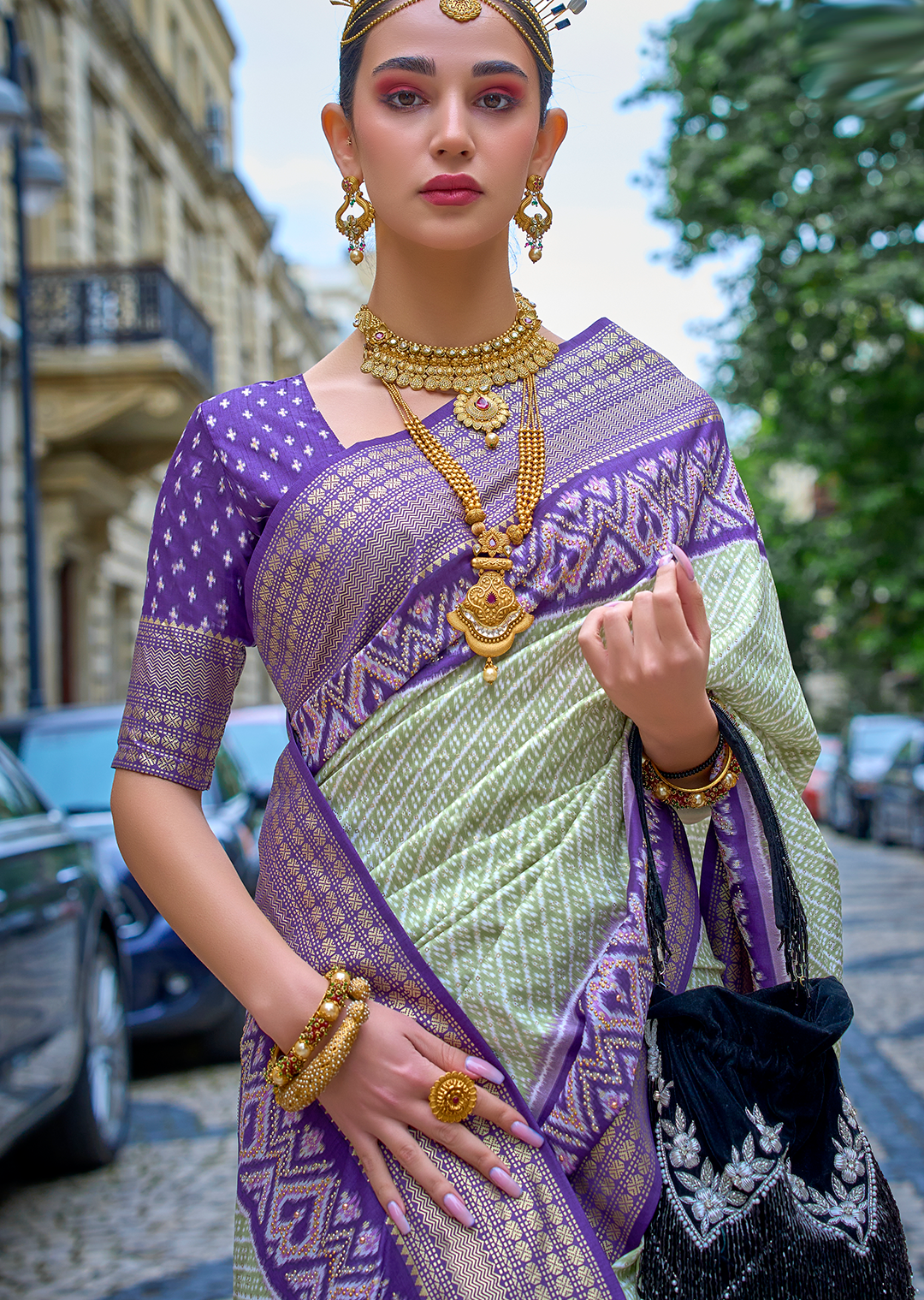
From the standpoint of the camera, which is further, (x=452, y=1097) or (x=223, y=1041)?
(x=223, y=1041)

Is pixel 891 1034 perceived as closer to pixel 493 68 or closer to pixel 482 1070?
pixel 482 1070

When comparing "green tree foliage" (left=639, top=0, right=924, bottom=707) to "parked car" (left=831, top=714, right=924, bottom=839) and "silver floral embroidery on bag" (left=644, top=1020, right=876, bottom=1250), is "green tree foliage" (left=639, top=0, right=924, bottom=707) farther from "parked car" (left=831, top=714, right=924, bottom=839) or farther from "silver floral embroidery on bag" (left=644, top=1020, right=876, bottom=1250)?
"silver floral embroidery on bag" (left=644, top=1020, right=876, bottom=1250)

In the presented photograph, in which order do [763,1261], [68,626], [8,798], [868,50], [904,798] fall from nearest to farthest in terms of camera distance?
[763,1261], [868,50], [8,798], [904,798], [68,626]

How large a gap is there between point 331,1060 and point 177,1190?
12.2 feet

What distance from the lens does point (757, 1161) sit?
1.51m

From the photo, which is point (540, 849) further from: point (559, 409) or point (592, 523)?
point (559, 409)

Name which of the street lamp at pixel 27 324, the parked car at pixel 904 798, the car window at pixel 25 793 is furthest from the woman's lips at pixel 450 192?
the parked car at pixel 904 798

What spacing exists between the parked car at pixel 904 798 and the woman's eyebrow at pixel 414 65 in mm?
14319

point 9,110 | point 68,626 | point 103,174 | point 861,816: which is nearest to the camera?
point 9,110

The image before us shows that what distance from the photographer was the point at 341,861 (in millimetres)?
1643

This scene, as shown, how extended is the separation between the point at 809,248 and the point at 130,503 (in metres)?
9.13

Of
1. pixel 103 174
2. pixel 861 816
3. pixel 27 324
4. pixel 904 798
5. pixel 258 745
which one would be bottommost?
pixel 861 816

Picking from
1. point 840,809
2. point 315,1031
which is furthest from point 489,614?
point 840,809

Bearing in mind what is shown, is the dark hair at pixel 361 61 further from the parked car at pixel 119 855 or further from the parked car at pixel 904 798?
the parked car at pixel 904 798
